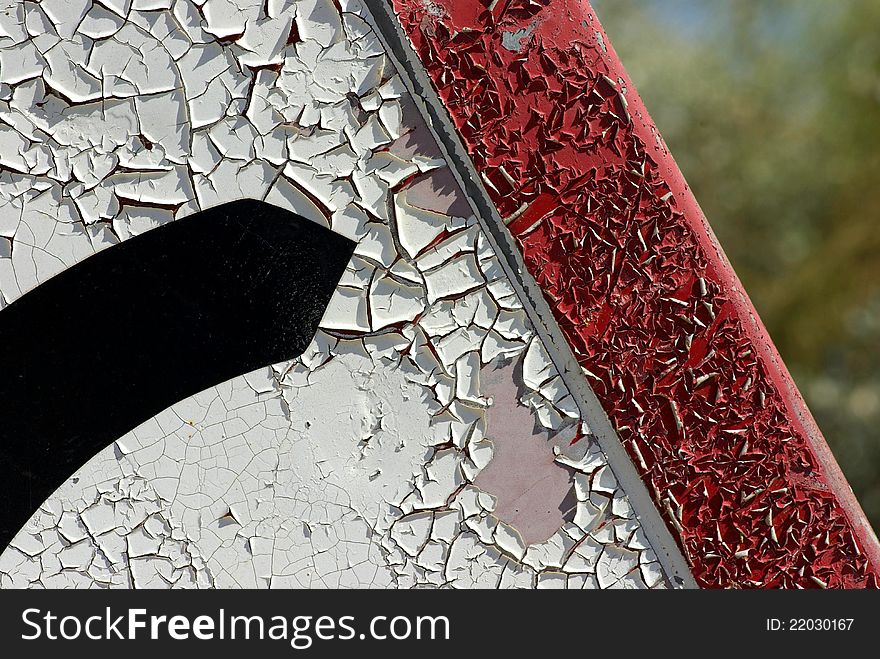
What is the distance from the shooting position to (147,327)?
31.9 inches

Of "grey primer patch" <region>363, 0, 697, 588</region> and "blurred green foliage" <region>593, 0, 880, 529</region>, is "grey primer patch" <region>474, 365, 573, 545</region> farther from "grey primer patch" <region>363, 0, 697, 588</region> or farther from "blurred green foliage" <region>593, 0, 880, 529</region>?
"blurred green foliage" <region>593, 0, 880, 529</region>

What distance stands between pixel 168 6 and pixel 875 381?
2153mm

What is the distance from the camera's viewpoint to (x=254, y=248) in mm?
805

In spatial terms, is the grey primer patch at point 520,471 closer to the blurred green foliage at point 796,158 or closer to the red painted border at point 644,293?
the red painted border at point 644,293

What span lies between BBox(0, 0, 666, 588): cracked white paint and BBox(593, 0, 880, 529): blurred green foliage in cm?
159

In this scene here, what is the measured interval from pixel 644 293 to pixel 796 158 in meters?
1.81

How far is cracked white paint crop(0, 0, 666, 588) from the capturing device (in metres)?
0.78

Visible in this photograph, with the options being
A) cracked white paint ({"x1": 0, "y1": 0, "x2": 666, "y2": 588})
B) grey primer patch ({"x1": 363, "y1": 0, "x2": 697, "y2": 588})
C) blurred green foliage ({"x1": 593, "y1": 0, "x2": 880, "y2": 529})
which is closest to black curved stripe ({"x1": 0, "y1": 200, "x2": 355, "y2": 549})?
cracked white paint ({"x1": 0, "y1": 0, "x2": 666, "y2": 588})

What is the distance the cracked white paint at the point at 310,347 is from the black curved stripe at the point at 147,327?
21mm

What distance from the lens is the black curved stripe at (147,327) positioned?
0.80m

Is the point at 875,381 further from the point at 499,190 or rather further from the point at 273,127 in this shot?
the point at 273,127

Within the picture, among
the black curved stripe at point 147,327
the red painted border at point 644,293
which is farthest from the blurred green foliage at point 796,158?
the black curved stripe at point 147,327

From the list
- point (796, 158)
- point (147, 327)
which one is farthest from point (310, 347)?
point (796, 158)

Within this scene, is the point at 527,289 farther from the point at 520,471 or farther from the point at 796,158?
the point at 796,158
